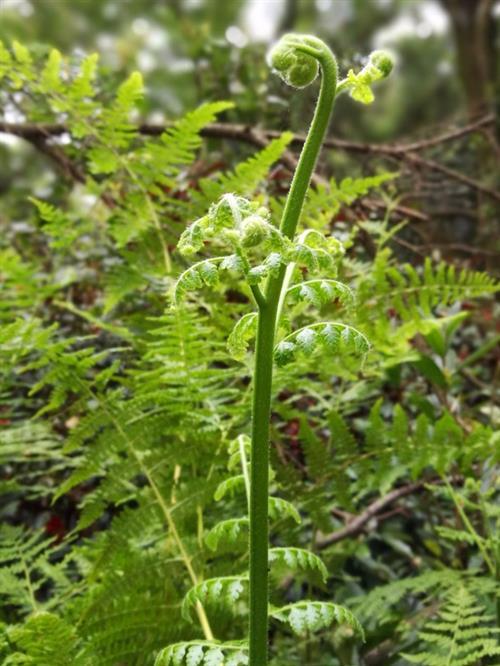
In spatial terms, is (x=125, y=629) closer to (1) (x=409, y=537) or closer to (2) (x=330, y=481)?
(2) (x=330, y=481)

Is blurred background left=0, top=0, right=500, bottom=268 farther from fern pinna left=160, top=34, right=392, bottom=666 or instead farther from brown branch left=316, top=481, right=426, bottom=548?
fern pinna left=160, top=34, right=392, bottom=666

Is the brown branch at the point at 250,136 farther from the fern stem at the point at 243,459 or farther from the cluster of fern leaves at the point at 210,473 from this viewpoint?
the fern stem at the point at 243,459

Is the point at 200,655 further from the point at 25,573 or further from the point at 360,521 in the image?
the point at 360,521

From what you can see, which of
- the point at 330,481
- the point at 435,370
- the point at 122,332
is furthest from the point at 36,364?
the point at 435,370

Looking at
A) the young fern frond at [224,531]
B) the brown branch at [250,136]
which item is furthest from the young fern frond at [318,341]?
the brown branch at [250,136]

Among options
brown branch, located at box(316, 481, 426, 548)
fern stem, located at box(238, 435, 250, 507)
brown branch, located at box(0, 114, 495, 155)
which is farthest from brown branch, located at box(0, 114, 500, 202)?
fern stem, located at box(238, 435, 250, 507)

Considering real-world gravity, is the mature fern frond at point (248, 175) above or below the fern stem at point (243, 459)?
above

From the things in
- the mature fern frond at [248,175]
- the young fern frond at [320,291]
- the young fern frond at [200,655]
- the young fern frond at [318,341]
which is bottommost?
the young fern frond at [200,655]
